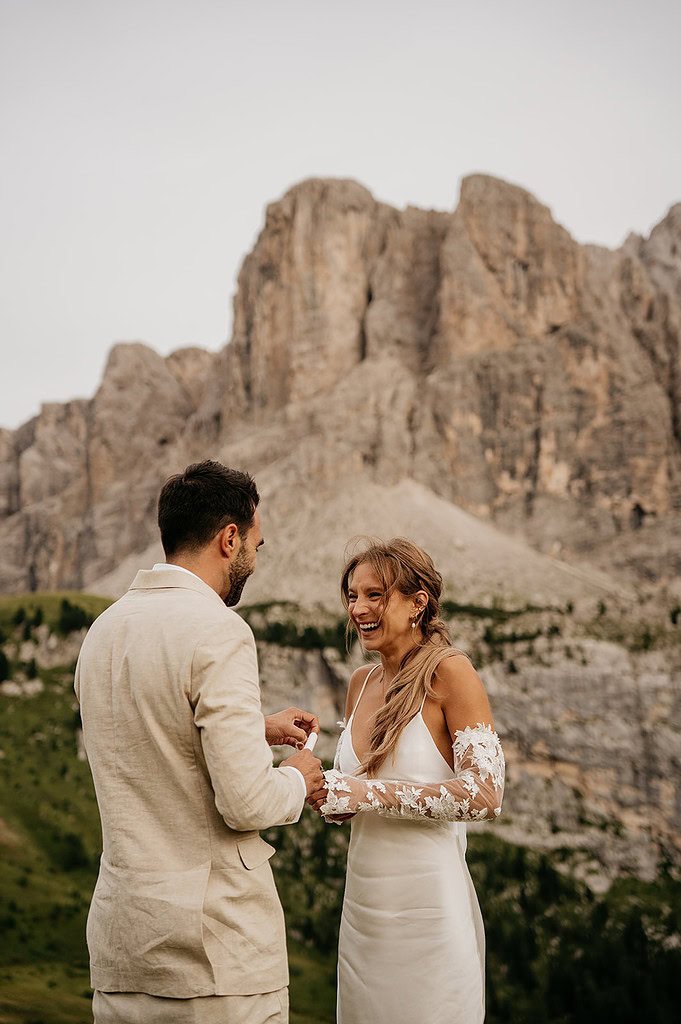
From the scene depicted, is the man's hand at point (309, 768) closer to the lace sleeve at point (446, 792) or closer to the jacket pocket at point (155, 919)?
the lace sleeve at point (446, 792)

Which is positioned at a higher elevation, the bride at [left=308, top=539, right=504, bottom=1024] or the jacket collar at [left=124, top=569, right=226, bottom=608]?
the jacket collar at [left=124, top=569, right=226, bottom=608]

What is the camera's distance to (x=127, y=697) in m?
2.93

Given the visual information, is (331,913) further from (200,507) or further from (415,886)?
(200,507)

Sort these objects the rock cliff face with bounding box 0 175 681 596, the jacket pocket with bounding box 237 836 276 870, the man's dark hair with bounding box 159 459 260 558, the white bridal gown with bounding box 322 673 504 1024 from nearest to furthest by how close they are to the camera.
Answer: the jacket pocket with bounding box 237 836 276 870 < the man's dark hair with bounding box 159 459 260 558 < the white bridal gown with bounding box 322 673 504 1024 < the rock cliff face with bounding box 0 175 681 596

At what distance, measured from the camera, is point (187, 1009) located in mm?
2826

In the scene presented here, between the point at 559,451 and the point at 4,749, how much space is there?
54251 millimetres

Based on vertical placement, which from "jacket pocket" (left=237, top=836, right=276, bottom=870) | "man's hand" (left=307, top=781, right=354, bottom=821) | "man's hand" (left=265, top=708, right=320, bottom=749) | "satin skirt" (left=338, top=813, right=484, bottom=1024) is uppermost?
"man's hand" (left=265, top=708, right=320, bottom=749)

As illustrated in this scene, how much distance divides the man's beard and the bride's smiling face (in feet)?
3.59

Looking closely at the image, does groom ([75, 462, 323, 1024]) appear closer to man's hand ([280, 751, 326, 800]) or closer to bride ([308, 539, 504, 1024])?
man's hand ([280, 751, 326, 800])

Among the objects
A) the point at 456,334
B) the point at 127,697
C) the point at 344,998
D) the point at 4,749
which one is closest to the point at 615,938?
the point at 4,749

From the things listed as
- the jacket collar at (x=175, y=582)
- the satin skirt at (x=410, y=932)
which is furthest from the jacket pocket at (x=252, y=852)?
the satin skirt at (x=410, y=932)

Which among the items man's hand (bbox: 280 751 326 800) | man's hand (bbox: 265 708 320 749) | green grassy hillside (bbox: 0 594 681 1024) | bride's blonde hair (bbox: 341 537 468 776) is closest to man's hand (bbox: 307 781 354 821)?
man's hand (bbox: 280 751 326 800)

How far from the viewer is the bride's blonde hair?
160 inches

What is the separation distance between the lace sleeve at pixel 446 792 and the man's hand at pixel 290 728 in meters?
0.25
